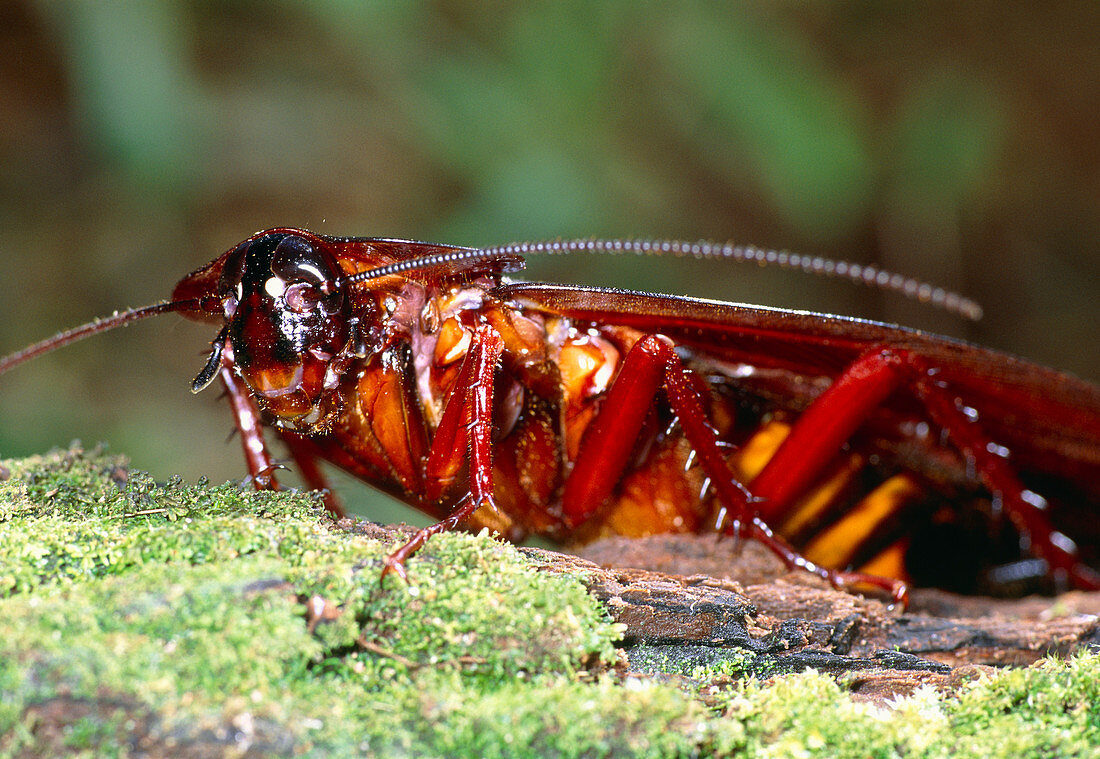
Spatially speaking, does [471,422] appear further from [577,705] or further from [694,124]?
[694,124]

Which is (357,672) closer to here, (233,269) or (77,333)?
(233,269)

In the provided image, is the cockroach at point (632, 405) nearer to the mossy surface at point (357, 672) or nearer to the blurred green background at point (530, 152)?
the mossy surface at point (357, 672)

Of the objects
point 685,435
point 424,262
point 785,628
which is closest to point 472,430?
point 424,262

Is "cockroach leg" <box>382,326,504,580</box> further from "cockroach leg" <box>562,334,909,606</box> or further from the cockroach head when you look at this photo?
"cockroach leg" <box>562,334,909,606</box>

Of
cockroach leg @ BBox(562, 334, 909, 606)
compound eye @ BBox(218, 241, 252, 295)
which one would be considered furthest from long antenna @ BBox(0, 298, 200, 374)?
cockroach leg @ BBox(562, 334, 909, 606)

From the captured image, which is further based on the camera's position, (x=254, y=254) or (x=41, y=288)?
(x=41, y=288)

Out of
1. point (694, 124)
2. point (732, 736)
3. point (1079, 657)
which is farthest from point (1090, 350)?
point (732, 736)
